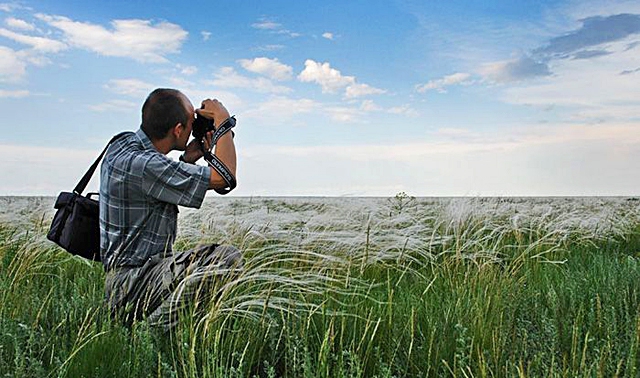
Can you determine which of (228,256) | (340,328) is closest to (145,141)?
(228,256)

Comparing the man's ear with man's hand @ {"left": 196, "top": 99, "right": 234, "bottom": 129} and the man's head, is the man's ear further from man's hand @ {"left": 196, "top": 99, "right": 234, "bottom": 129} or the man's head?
man's hand @ {"left": 196, "top": 99, "right": 234, "bottom": 129}

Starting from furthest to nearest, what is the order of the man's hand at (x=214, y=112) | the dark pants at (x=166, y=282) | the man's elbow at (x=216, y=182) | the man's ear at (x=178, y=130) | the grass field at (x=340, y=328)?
the man's hand at (x=214, y=112) → the man's ear at (x=178, y=130) → the man's elbow at (x=216, y=182) → the dark pants at (x=166, y=282) → the grass field at (x=340, y=328)

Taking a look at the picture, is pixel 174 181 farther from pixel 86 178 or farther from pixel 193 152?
pixel 86 178

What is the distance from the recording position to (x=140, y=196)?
119 inches

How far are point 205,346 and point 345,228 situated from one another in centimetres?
324

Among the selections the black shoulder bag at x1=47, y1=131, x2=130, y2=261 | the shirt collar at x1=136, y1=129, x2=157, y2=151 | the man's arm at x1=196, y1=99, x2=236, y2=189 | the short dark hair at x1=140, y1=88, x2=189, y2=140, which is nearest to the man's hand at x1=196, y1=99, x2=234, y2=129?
the man's arm at x1=196, y1=99, x2=236, y2=189

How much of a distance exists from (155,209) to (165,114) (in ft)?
1.48

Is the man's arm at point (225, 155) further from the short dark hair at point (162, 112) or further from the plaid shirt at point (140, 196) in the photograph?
the short dark hair at point (162, 112)

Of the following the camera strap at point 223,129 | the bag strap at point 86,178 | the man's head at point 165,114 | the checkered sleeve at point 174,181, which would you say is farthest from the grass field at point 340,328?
the man's head at point 165,114

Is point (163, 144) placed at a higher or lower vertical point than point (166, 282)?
higher

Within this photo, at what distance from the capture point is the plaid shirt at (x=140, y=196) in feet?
9.50

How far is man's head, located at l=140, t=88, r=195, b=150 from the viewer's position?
3.07 metres

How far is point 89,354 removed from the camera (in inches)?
94.2

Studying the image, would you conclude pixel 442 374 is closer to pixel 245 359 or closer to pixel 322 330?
pixel 322 330
